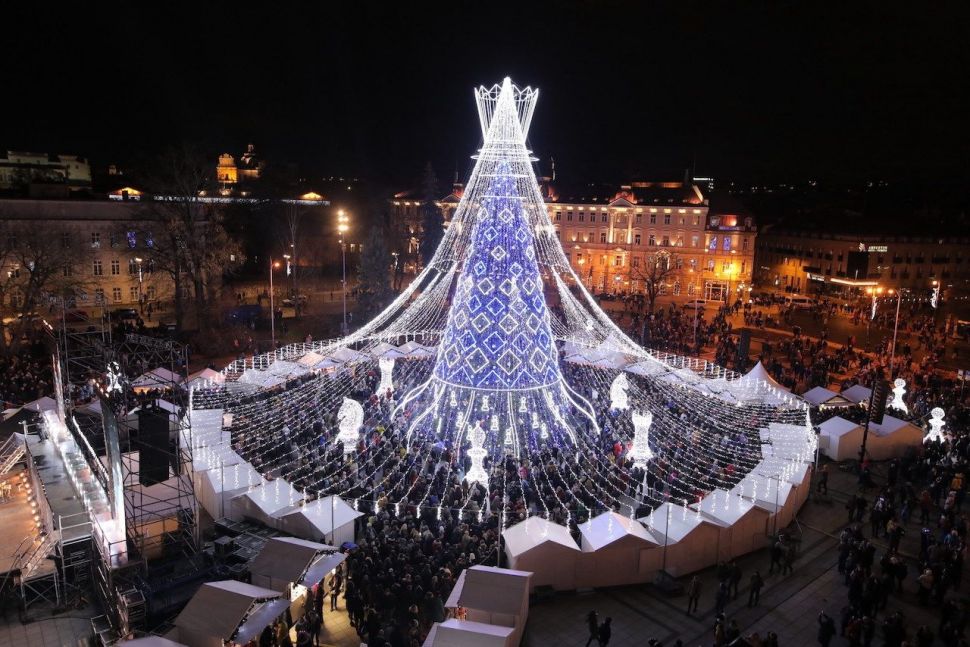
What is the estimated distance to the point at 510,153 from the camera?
15.5 metres

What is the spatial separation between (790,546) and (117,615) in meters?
11.4

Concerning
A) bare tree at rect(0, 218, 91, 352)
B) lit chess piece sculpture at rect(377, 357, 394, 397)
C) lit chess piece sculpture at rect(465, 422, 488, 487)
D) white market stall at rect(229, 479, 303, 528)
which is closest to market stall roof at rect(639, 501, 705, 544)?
lit chess piece sculpture at rect(465, 422, 488, 487)

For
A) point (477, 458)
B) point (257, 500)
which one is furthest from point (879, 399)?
point (257, 500)

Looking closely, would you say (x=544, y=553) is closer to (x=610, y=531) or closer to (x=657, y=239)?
(x=610, y=531)

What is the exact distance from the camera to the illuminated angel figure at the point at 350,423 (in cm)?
1501

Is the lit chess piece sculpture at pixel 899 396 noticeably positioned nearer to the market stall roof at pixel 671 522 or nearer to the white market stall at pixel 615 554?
the market stall roof at pixel 671 522

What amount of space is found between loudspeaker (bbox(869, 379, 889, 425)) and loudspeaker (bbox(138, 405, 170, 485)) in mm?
15872

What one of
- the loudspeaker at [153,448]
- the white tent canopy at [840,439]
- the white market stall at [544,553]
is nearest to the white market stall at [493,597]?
the white market stall at [544,553]

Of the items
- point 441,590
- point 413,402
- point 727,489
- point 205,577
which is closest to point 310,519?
point 205,577

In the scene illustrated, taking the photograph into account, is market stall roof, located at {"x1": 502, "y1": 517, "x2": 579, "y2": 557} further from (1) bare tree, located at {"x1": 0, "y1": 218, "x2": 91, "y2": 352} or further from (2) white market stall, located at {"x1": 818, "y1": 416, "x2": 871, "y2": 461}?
(1) bare tree, located at {"x1": 0, "y1": 218, "x2": 91, "y2": 352}

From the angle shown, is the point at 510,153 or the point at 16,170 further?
the point at 16,170

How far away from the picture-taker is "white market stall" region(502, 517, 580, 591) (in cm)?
1134

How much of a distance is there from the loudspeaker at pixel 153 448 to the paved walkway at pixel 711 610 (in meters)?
6.54

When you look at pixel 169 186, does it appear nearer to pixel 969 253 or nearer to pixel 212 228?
pixel 212 228
